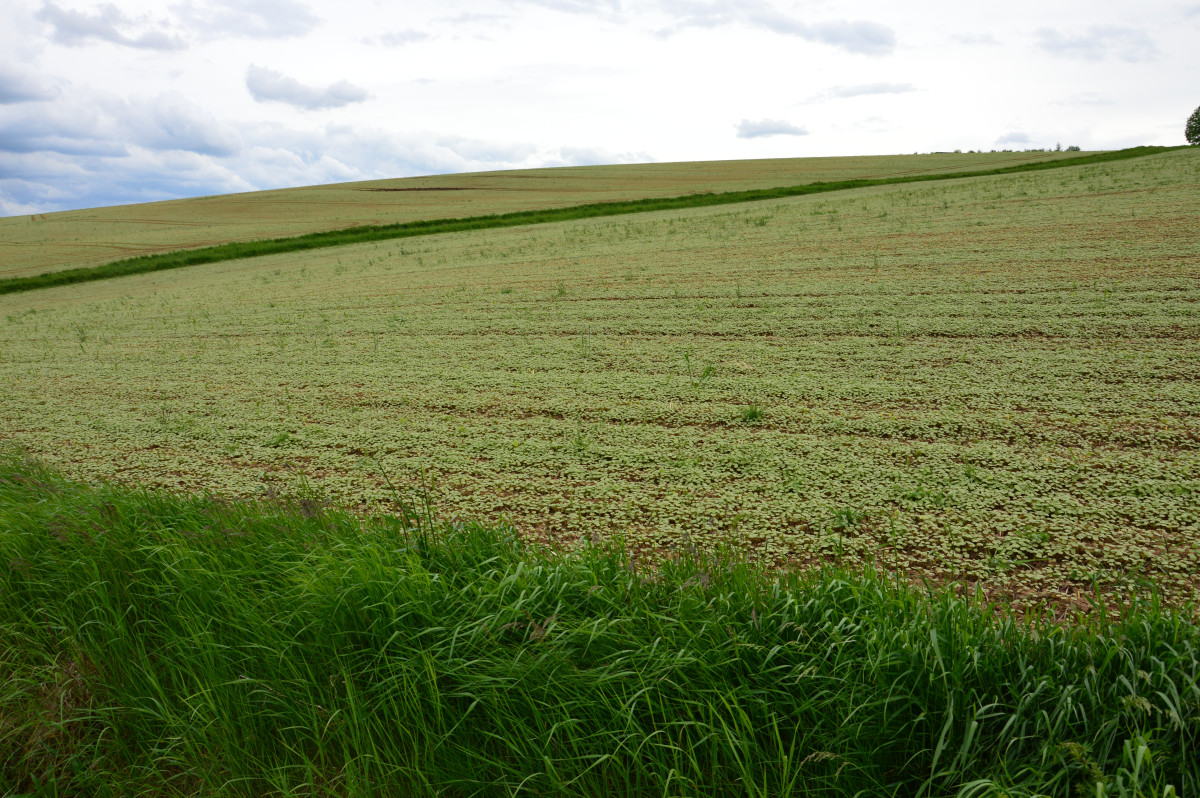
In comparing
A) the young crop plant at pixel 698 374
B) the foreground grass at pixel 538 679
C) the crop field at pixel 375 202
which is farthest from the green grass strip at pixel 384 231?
the foreground grass at pixel 538 679

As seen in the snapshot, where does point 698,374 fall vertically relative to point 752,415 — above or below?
above

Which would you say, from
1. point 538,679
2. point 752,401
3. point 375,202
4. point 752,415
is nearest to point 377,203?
point 375,202

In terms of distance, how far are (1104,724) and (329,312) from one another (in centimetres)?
1145

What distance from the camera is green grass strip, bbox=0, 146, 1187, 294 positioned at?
75.8 feet

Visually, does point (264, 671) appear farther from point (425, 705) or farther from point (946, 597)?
point (946, 597)

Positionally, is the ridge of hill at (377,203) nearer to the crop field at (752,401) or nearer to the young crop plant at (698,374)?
the crop field at (752,401)

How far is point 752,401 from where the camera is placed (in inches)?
210

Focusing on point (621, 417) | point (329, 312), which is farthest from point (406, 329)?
point (621, 417)

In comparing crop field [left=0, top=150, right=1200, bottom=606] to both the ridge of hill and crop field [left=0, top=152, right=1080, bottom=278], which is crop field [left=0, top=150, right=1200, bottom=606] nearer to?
the ridge of hill

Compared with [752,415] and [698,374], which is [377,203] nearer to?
[698,374]

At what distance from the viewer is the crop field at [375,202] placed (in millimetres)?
31766

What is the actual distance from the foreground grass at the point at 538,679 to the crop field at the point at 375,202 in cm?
2837

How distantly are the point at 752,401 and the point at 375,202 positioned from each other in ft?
145

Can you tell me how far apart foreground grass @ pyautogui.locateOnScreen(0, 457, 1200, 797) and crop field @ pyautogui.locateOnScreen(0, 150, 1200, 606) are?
633 millimetres
